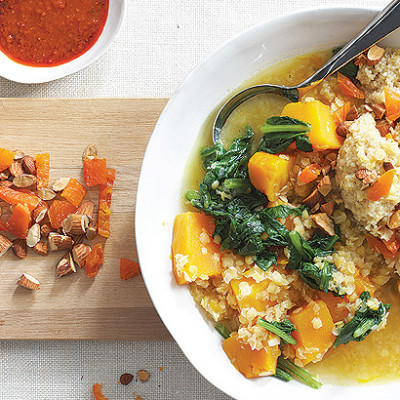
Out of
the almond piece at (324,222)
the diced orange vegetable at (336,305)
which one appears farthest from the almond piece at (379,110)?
the diced orange vegetable at (336,305)

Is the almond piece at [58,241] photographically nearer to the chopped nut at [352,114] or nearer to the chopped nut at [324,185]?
the chopped nut at [324,185]

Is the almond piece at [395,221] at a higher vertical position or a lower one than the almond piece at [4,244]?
higher

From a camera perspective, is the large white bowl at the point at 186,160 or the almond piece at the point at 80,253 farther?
the almond piece at the point at 80,253

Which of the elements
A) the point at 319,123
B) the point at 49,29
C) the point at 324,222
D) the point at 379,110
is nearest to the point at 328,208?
the point at 324,222

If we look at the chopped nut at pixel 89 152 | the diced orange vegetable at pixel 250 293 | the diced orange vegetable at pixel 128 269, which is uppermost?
the chopped nut at pixel 89 152

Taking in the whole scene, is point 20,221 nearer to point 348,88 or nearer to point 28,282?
point 28,282

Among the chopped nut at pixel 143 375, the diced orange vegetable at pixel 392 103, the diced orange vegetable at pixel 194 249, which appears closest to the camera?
the diced orange vegetable at pixel 392 103

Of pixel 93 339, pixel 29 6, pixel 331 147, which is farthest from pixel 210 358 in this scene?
pixel 29 6
